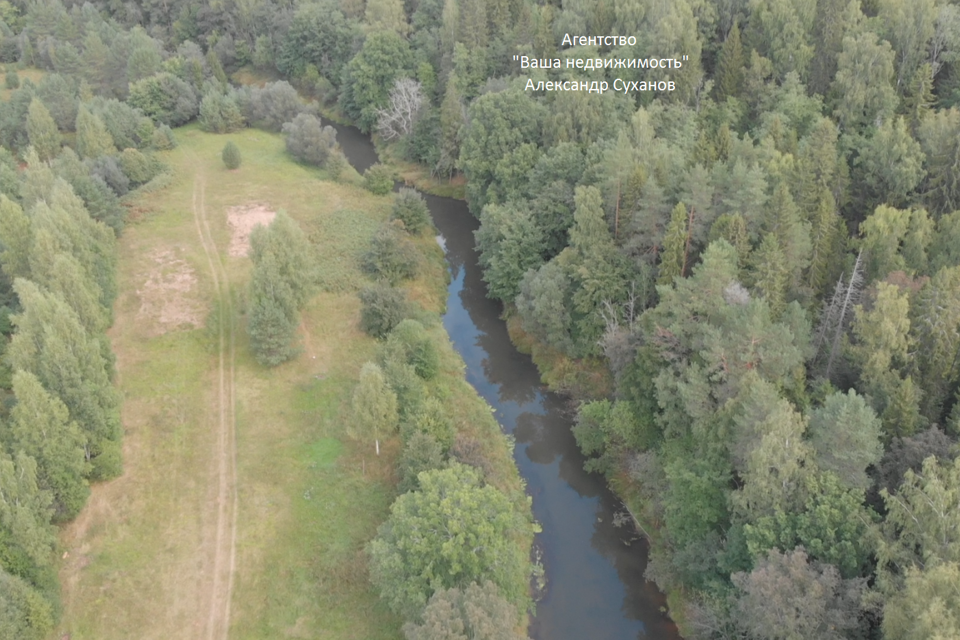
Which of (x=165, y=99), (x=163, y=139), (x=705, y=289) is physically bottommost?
(x=163, y=139)

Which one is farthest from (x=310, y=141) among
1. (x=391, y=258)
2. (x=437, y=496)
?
(x=437, y=496)

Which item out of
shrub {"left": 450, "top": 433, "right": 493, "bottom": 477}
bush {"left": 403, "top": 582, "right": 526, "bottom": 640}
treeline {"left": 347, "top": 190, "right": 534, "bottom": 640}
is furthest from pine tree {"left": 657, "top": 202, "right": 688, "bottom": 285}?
bush {"left": 403, "top": 582, "right": 526, "bottom": 640}

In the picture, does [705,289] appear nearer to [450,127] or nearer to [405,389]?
[405,389]

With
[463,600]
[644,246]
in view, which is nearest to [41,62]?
[644,246]

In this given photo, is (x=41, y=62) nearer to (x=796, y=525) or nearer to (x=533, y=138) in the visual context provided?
(x=533, y=138)

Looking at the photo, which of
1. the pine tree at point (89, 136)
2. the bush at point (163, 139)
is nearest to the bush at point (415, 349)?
the pine tree at point (89, 136)

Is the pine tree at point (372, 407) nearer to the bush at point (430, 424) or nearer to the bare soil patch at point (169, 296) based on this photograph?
the bush at point (430, 424)
